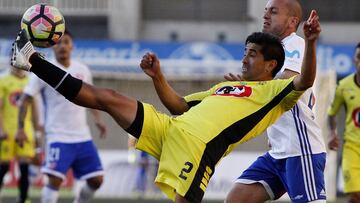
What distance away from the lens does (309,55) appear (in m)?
6.23

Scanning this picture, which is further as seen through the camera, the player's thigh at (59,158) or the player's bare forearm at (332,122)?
the player's thigh at (59,158)

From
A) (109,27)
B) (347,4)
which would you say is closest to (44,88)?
(109,27)

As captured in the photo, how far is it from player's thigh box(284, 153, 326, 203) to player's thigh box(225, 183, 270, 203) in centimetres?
24

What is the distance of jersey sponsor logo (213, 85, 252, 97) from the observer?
661 centimetres

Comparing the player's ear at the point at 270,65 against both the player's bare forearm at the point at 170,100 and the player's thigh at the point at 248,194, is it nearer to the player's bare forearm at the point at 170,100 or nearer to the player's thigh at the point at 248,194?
the player's bare forearm at the point at 170,100

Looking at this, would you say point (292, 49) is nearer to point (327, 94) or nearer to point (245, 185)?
point (245, 185)

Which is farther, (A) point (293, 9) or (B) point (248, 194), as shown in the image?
(A) point (293, 9)

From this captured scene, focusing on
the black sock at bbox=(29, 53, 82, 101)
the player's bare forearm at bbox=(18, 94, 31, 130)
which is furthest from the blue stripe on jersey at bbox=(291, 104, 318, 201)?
the player's bare forearm at bbox=(18, 94, 31, 130)

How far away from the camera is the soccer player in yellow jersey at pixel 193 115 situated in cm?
621

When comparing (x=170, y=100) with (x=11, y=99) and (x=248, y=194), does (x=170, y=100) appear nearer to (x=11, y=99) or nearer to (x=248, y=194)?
(x=248, y=194)

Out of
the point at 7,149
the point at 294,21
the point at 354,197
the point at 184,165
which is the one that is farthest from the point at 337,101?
the point at 7,149

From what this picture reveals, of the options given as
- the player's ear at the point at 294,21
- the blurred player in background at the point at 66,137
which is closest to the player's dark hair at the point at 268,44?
the player's ear at the point at 294,21

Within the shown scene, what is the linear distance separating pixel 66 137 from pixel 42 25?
4.18m

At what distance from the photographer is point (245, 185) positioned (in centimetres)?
736
